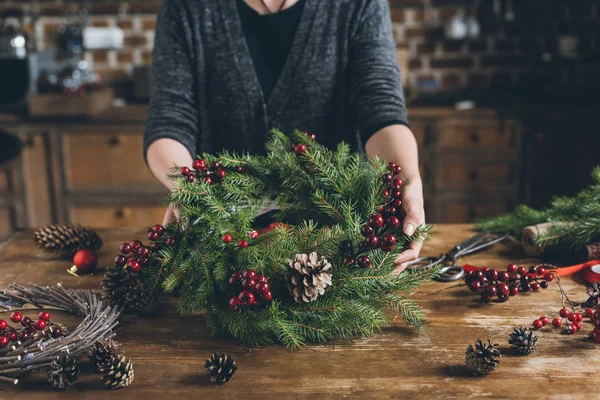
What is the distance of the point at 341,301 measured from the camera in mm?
815

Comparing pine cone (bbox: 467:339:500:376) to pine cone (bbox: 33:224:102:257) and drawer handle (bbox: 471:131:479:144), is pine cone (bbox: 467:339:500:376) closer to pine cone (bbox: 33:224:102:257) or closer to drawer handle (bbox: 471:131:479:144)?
pine cone (bbox: 33:224:102:257)

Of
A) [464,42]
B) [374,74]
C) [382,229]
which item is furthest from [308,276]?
[464,42]

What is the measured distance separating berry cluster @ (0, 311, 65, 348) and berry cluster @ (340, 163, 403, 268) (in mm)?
388

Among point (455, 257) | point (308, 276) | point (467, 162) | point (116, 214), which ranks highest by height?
point (308, 276)

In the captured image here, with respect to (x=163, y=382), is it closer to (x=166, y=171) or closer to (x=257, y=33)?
(x=166, y=171)

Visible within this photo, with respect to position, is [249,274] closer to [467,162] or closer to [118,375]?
[118,375]

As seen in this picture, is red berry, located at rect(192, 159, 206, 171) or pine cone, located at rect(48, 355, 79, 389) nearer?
pine cone, located at rect(48, 355, 79, 389)

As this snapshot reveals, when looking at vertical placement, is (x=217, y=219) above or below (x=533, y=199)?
above

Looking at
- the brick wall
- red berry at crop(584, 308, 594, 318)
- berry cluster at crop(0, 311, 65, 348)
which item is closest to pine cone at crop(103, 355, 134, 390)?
berry cluster at crop(0, 311, 65, 348)

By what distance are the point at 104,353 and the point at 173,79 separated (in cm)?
94

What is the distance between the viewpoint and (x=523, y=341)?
0.76 m

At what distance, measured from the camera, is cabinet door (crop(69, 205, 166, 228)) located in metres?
2.88

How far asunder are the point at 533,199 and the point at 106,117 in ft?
6.63

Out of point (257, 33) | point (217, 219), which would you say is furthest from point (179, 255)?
point (257, 33)
